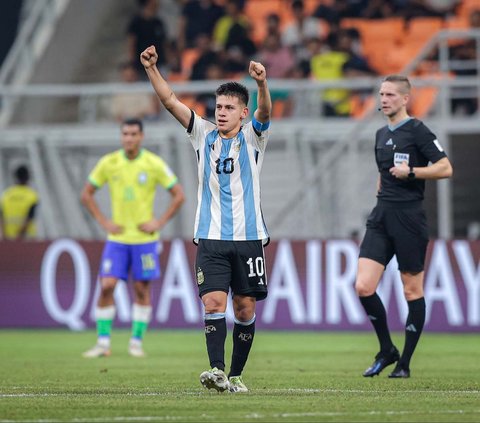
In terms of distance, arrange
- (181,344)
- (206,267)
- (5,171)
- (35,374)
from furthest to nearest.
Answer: (5,171)
(181,344)
(35,374)
(206,267)

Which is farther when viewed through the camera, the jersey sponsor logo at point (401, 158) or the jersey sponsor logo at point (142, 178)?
the jersey sponsor logo at point (142, 178)

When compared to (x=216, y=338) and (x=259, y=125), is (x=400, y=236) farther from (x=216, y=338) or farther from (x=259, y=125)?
(x=216, y=338)

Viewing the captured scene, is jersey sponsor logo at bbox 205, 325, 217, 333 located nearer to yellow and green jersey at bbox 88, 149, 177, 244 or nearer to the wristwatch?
the wristwatch

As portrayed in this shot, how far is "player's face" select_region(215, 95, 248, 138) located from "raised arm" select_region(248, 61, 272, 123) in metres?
0.14

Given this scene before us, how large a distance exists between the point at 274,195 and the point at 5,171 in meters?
4.48

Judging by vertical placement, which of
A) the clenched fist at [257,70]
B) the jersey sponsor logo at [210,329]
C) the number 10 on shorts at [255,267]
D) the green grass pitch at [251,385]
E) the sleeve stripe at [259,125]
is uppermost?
the clenched fist at [257,70]

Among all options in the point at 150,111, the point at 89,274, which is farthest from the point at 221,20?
the point at 89,274

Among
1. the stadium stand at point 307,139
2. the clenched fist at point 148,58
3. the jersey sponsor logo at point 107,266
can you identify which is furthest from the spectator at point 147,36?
the clenched fist at point 148,58

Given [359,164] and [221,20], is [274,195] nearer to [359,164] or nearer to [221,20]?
[359,164]

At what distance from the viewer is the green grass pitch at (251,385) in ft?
25.9

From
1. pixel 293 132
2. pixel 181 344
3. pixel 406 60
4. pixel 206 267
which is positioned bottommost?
pixel 181 344

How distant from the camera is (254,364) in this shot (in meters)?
12.5

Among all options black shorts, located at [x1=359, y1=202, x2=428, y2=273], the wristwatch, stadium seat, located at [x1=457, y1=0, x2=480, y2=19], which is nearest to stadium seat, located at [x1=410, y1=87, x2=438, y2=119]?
stadium seat, located at [x1=457, y1=0, x2=480, y2=19]

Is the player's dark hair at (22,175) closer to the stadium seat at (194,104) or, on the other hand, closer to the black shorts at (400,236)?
the stadium seat at (194,104)
